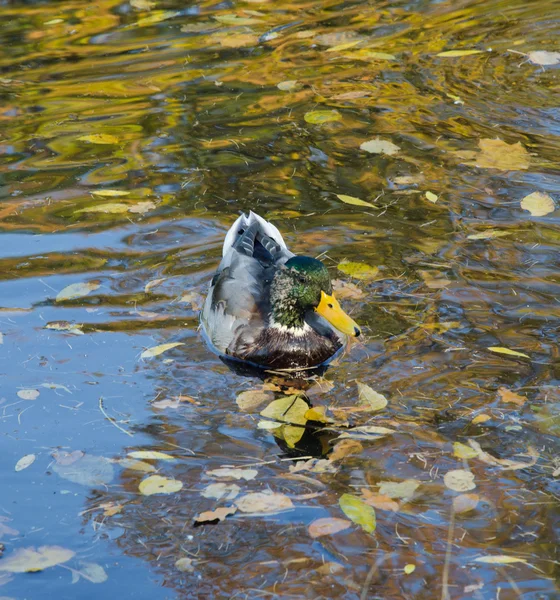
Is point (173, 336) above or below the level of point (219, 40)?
below

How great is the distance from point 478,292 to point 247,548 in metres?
2.67

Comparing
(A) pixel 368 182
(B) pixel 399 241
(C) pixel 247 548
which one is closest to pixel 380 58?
(A) pixel 368 182

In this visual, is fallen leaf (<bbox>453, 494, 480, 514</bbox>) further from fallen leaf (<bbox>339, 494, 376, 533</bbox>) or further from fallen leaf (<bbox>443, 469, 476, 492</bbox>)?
fallen leaf (<bbox>339, 494, 376, 533</bbox>)

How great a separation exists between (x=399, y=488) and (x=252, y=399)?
123 centimetres

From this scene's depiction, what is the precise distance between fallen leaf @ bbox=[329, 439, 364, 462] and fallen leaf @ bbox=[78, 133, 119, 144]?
4.60 metres

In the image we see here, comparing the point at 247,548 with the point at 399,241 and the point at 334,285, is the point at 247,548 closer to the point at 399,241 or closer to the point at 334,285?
the point at 334,285

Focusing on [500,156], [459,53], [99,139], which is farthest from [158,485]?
[459,53]

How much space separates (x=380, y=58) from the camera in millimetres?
9930

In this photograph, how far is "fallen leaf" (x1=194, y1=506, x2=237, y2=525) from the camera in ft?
14.8

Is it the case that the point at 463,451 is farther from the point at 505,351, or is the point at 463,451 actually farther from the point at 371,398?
the point at 505,351

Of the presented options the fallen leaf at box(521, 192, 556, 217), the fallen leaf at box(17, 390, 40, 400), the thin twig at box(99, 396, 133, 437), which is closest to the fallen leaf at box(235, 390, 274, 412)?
the thin twig at box(99, 396, 133, 437)

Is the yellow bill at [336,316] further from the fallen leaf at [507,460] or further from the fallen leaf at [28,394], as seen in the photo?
the fallen leaf at [28,394]

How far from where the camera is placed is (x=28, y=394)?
5570mm

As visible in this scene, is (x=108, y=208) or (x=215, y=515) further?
(x=108, y=208)
